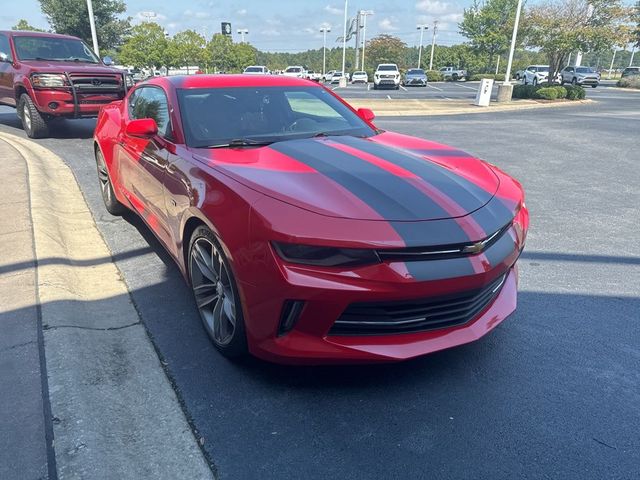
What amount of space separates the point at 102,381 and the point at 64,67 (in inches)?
327

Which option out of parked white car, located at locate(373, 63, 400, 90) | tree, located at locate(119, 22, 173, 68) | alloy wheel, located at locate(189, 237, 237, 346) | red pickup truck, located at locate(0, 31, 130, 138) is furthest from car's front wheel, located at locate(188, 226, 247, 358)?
tree, located at locate(119, 22, 173, 68)

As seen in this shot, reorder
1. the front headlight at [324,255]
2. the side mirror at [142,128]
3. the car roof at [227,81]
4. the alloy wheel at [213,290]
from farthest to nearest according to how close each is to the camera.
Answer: the car roof at [227,81] → the side mirror at [142,128] → the alloy wheel at [213,290] → the front headlight at [324,255]

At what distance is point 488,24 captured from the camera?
159 ft

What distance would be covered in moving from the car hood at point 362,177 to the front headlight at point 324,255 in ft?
0.60

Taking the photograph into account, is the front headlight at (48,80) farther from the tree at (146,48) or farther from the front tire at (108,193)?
the tree at (146,48)

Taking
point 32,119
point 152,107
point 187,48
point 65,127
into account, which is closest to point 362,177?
point 152,107

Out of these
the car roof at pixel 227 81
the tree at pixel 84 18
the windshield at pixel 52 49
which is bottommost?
the car roof at pixel 227 81

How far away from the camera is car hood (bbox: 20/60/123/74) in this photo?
8.75 metres

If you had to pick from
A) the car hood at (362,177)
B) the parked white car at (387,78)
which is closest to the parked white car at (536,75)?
the parked white car at (387,78)

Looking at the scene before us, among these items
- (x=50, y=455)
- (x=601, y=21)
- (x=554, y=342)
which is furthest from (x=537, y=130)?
(x=601, y=21)

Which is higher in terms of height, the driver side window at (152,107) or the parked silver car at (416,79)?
the driver side window at (152,107)

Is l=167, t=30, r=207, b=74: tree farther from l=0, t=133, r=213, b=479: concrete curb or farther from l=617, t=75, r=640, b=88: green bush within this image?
l=0, t=133, r=213, b=479: concrete curb

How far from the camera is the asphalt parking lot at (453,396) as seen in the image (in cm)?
203

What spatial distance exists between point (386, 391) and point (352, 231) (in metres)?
0.88
